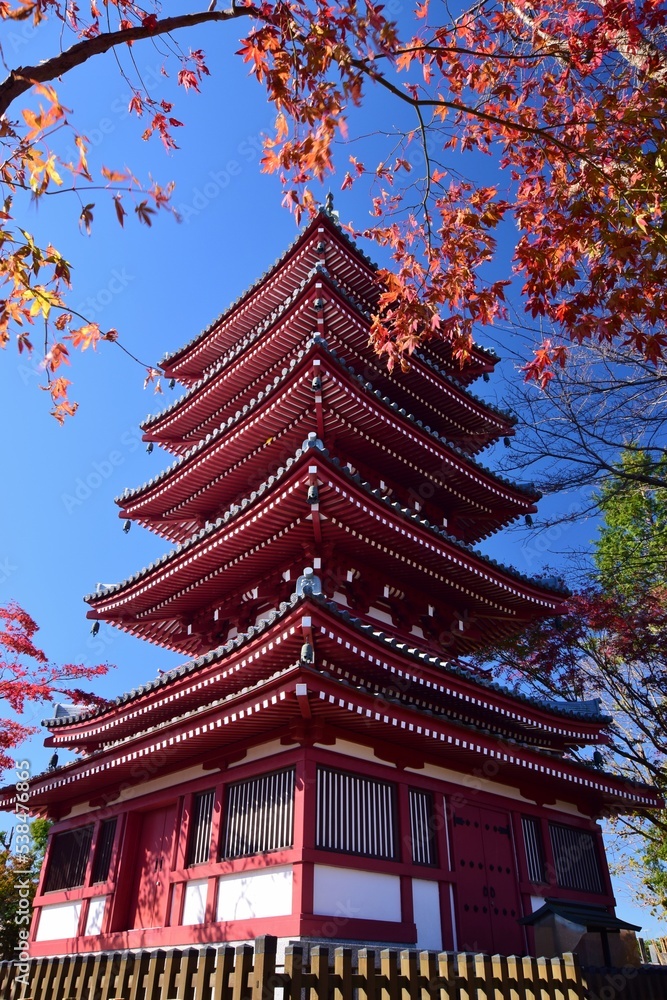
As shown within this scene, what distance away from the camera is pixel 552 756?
11.1 meters

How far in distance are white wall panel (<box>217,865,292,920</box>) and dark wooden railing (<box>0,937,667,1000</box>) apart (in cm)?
258

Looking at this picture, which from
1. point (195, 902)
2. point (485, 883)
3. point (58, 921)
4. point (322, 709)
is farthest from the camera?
point (58, 921)

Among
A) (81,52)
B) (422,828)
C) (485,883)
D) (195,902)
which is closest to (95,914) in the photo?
(195,902)

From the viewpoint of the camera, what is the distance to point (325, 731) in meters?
8.95

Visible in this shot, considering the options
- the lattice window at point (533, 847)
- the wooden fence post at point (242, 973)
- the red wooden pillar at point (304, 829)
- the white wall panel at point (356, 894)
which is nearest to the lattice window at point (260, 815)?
the red wooden pillar at point (304, 829)

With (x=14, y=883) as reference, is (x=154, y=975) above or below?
below

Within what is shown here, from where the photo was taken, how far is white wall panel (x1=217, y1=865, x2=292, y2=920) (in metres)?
8.21

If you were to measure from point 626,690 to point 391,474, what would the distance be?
435 inches

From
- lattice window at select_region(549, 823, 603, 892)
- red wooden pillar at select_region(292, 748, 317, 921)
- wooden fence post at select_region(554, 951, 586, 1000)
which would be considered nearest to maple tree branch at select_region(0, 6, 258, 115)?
red wooden pillar at select_region(292, 748, 317, 921)

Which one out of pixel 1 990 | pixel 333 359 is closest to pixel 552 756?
pixel 333 359

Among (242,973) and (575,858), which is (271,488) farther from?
(575,858)

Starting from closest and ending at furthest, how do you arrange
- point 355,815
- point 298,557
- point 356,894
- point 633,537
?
point 356,894 → point 355,815 → point 298,557 → point 633,537

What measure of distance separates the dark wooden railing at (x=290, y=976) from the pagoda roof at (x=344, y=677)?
140 inches

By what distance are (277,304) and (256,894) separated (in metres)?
11.6
